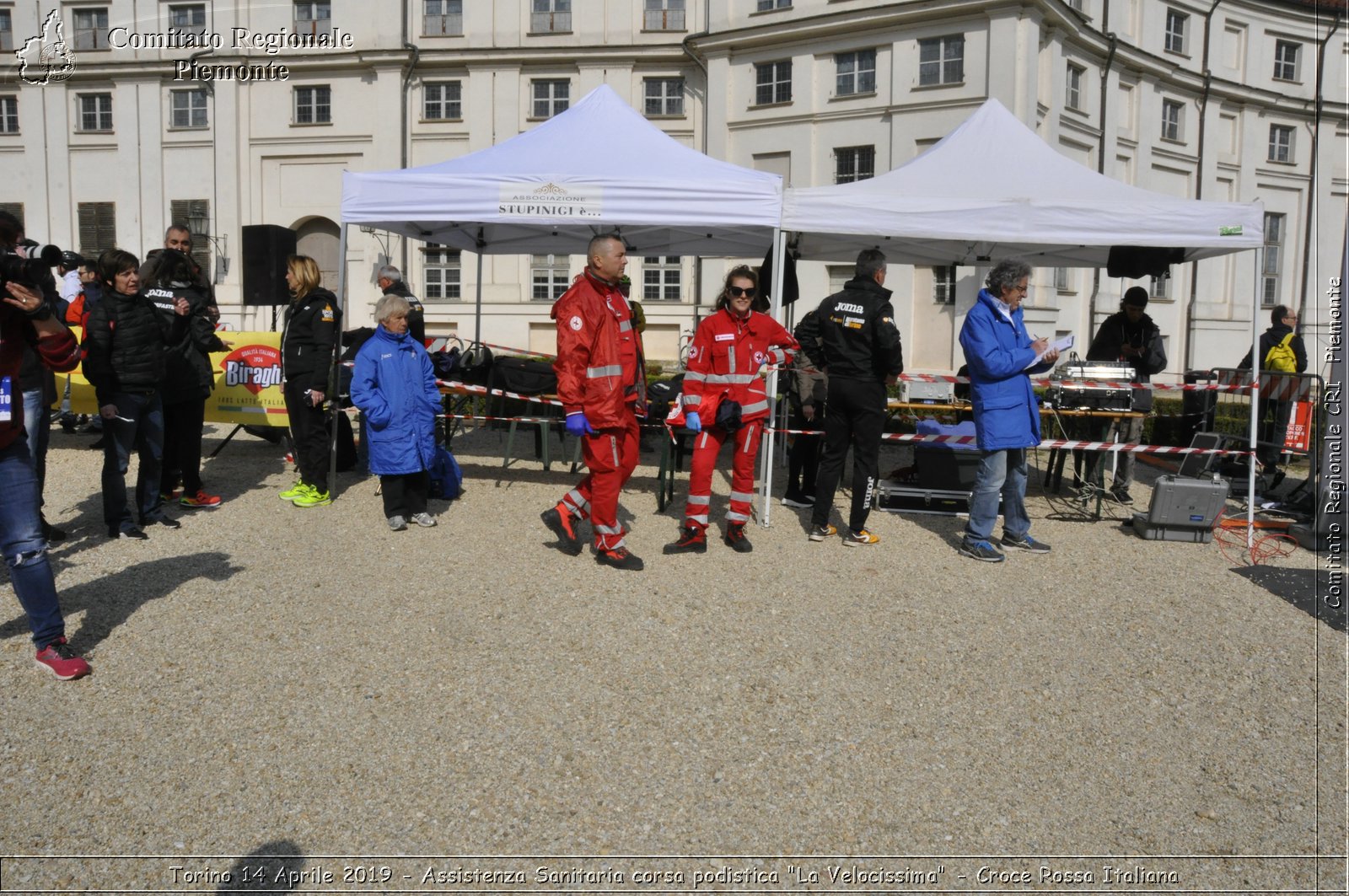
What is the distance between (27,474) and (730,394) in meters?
3.97

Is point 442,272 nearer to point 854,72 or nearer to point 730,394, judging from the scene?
point 854,72

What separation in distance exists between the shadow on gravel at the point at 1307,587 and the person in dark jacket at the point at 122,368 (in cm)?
755

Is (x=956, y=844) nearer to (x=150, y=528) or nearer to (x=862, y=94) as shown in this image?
(x=150, y=528)

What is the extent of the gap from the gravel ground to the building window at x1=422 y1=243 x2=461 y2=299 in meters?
24.7

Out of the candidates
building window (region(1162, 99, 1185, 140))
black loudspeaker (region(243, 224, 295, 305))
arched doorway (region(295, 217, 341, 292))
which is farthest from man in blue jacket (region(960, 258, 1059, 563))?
building window (region(1162, 99, 1185, 140))

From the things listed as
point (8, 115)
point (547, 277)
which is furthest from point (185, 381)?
point (8, 115)

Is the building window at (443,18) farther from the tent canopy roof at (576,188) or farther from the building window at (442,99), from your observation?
the tent canopy roof at (576,188)

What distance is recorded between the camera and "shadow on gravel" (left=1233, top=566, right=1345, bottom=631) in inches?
216

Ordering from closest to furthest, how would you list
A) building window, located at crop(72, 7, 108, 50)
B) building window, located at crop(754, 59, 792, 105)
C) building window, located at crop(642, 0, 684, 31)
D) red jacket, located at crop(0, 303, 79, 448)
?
red jacket, located at crop(0, 303, 79, 448), building window, located at crop(754, 59, 792, 105), building window, located at crop(642, 0, 684, 31), building window, located at crop(72, 7, 108, 50)

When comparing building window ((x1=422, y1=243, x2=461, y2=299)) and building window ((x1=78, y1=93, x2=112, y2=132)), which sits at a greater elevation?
building window ((x1=78, y1=93, x2=112, y2=132))

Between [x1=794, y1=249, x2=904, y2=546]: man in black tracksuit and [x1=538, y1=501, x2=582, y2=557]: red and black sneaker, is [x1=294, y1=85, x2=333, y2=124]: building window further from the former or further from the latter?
[x1=538, y1=501, x2=582, y2=557]: red and black sneaker

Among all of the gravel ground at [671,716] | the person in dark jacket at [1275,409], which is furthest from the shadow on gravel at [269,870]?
the person in dark jacket at [1275,409]

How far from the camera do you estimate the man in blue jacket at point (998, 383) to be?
20.4 ft

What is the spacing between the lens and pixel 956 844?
2975 mm
